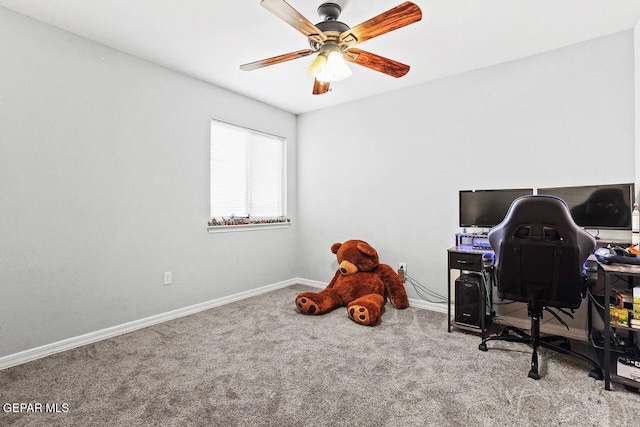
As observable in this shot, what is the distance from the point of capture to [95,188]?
2.60 m

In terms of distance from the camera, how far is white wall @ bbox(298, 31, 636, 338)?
101 inches

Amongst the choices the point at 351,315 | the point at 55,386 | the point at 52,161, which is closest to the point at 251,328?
the point at 351,315

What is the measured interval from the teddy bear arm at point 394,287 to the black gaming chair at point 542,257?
131cm

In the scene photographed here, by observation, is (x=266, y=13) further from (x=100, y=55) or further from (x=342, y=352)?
(x=342, y=352)

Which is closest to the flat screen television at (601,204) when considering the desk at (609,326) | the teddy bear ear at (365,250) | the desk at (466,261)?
the desk at (609,326)

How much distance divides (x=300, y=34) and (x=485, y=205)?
7.13 ft

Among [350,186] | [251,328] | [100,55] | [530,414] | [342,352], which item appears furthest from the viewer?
[350,186]

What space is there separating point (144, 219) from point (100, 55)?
4.67ft

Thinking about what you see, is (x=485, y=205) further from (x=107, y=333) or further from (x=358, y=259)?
(x=107, y=333)

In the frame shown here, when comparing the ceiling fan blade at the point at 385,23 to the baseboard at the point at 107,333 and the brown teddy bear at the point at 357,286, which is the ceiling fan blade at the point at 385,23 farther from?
the baseboard at the point at 107,333

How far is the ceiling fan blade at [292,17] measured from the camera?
1.64 m

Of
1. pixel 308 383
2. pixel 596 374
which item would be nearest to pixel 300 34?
pixel 308 383

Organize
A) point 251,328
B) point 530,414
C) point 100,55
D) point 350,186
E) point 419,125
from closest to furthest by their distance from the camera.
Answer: point 530,414
point 100,55
point 251,328
point 419,125
point 350,186

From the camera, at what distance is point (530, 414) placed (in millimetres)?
1636
